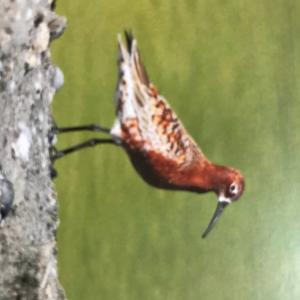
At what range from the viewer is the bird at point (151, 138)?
3.68 feet

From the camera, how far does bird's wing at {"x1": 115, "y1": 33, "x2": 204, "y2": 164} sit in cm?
112

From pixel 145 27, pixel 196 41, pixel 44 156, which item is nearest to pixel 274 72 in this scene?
pixel 196 41

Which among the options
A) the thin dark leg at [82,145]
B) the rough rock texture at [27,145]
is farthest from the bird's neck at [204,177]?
the rough rock texture at [27,145]

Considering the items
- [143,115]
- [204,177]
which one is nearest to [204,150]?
[204,177]

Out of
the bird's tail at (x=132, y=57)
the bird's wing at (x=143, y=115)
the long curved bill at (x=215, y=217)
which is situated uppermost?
the bird's tail at (x=132, y=57)

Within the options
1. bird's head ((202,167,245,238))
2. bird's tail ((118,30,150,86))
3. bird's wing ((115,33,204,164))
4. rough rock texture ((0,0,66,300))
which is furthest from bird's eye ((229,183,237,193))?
rough rock texture ((0,0,66,300))

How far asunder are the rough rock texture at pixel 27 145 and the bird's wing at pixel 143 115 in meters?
0.13

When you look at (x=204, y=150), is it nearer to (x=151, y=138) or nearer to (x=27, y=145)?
(x=151, y=138)

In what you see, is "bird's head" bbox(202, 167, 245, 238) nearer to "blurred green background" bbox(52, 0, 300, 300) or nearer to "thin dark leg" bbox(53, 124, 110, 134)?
"blurred green background" bbox(52, 0, 300, 300)

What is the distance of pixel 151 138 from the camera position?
1135mm

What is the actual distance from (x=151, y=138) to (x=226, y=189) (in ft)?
0.63

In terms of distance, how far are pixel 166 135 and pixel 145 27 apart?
7.7 inches

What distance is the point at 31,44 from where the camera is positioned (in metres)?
0.94

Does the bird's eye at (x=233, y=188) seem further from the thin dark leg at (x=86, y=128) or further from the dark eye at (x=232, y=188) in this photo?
the thin dark leg at (x=86, y=128)
